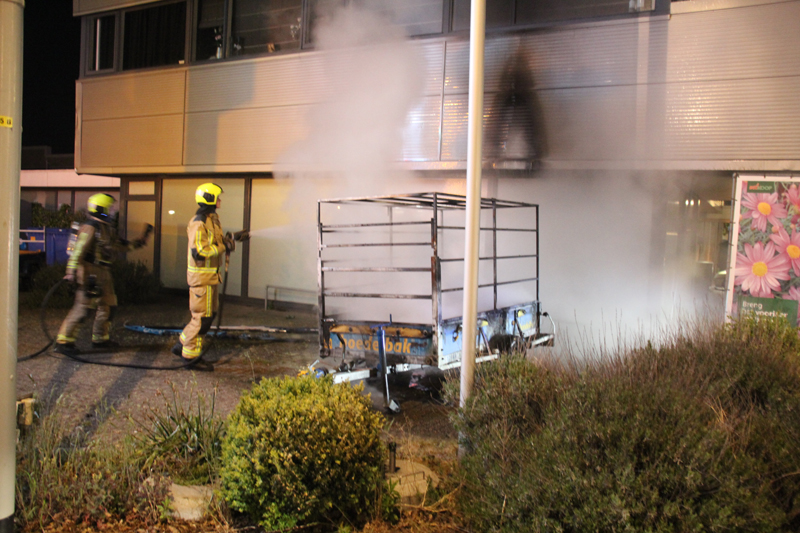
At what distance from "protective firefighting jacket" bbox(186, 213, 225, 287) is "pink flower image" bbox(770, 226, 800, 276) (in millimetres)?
6902

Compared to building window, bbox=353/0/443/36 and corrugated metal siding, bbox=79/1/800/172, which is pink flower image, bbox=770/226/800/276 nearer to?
corrugated metal siding, bbox=79/1/800/172

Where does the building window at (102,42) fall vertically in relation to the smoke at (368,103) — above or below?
above

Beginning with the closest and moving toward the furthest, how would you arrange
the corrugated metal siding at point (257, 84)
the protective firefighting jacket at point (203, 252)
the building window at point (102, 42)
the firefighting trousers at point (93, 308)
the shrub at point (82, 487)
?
the shrub at point (82, 487), the protective firefighting jacket at point (203, 252), the firefighting trousers at point (93, 308), the corrugated metal siding at point (257, 84), the building window at point (102, 42)

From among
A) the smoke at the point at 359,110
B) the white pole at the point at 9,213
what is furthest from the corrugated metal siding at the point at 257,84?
the white pole at the point at 9,213

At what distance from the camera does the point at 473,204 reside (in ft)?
12.5

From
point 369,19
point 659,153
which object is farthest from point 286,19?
point 659,153

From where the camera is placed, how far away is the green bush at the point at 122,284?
1097cm

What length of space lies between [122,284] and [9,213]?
916 centimetres

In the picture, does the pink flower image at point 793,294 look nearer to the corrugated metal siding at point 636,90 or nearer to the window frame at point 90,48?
the corrugated metal siding at point 636,90


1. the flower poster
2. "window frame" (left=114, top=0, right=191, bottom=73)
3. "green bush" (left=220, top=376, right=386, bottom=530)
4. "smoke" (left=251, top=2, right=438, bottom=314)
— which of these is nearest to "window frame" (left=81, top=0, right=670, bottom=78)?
"window frame" (left=114, top=0, right=191, bottom=73)

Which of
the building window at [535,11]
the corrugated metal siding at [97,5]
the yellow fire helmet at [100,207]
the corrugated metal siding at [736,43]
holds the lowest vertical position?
the yellow fire helmet at [100,207]

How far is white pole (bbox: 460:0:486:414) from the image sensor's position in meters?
3.82

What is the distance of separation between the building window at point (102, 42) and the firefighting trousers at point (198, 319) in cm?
924

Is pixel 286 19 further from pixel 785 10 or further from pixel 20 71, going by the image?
pixel 20 71
